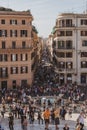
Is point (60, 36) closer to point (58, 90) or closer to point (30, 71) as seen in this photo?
point (30, 71)

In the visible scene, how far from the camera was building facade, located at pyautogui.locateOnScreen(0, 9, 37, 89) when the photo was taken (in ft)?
243

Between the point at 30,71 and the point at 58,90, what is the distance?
10.7 metres

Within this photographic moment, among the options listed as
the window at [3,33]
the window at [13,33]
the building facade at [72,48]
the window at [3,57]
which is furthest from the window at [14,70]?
the building facade at [72,48]

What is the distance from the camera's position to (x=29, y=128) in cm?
4069

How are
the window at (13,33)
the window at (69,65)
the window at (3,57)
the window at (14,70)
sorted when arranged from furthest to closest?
the window at (69,65) → the window at (14,70) → the window at (3,57) → the window at (13,33)

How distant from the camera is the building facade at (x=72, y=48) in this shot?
265 ft

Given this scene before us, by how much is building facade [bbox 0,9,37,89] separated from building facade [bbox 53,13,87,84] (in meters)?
8.28

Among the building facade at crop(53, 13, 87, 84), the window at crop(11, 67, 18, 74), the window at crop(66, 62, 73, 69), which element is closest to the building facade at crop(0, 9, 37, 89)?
the window at crop(11, 67, 18, 74)

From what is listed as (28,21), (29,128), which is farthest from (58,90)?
(29,128)

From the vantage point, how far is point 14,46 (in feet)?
246

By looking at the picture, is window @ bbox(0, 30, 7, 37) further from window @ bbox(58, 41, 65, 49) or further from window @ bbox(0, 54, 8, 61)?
window @ bbox(58, 41, 65, 49)

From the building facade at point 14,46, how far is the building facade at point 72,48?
828 cm

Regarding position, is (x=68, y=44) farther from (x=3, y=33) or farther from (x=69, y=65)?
(x=3, y=33)

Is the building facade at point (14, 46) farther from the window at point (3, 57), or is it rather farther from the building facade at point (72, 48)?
the building facade at point (72, 48)
